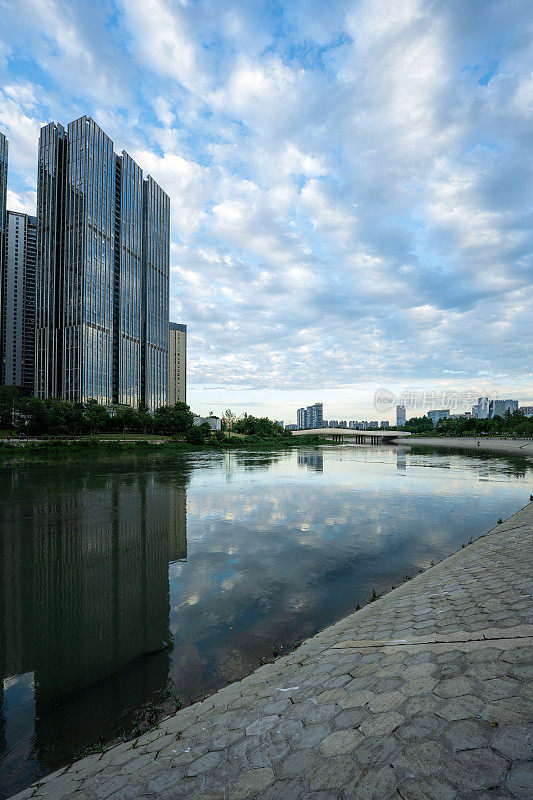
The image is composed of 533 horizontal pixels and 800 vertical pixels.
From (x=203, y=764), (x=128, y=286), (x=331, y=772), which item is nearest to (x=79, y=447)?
(x=203, y=764)

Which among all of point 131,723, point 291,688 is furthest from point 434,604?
point 131,723

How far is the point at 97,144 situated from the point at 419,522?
153482mm

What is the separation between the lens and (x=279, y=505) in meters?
22.0

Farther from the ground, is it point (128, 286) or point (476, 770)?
point (128, 286)

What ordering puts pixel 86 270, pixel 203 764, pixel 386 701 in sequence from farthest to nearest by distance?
pixel 86 270 < pixel 386 701 < pixel 203 764

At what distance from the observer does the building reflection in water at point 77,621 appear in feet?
19.0

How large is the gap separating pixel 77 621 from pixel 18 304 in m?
177

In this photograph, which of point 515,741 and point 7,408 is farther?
point 7,408

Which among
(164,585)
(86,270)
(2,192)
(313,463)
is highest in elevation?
(2,192)

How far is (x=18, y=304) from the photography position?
14862 cm

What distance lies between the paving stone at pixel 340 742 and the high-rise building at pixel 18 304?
16845 centimetres

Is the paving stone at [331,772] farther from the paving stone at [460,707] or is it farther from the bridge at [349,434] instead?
the bridge at [349,434]

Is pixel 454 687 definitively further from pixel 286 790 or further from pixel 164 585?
pixel 164 585

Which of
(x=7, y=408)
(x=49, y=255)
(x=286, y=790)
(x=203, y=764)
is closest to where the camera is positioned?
(x=286, y=790)
